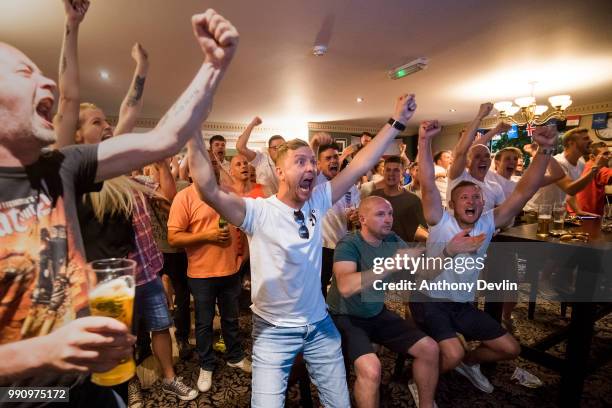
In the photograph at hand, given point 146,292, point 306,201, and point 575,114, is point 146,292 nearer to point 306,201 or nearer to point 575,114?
point 306,201

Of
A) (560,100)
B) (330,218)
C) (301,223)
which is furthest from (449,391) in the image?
(560,100)

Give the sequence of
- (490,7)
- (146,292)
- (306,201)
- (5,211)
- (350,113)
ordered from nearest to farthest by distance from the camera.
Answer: (5,211) < (306,201) < (146,292) < (490,7) < (350,113)

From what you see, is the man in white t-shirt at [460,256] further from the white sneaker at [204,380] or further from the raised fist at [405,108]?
the white sneaker at [204,380]

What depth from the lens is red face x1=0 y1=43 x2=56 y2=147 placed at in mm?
678

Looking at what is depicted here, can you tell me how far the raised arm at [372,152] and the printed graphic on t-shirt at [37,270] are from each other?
50.6 inches

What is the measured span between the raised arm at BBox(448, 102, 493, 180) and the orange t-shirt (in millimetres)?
2083

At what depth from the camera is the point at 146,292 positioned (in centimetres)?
182

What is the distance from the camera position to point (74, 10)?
2.95 ft

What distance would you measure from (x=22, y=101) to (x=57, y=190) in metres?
0.21

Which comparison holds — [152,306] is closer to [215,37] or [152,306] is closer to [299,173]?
[299,173]

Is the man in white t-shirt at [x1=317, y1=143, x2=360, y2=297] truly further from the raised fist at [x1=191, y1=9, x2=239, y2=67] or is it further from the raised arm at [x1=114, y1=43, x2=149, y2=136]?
the raised fist at [x1=191, y1=9, x2=239, y2=67]

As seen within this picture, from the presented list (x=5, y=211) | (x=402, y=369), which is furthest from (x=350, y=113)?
(x=5, y=211)

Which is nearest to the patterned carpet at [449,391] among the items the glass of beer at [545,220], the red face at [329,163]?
the glass of beer at [545,220]

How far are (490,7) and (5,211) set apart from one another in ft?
13.0
